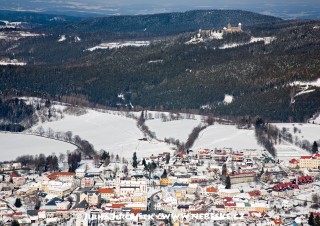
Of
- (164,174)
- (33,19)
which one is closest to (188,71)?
(164,174)

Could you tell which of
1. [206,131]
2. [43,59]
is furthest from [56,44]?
[206,131]

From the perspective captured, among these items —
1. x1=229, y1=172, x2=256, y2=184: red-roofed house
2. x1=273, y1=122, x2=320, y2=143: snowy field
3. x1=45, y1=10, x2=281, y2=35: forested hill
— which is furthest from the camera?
x1=45, y1=10, x2=281, y2=35: forested hill

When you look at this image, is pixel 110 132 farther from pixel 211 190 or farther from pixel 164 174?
pixel 211 190

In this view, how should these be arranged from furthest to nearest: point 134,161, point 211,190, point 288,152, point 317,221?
point 288,152 < point 134,161 < point 211,190 < point 317,221

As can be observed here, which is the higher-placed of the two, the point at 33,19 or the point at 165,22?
the point at 165,22

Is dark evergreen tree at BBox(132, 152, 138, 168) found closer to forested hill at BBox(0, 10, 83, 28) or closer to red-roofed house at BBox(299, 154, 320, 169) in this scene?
red-roofed house at BBox(299, 154, 320, 169)

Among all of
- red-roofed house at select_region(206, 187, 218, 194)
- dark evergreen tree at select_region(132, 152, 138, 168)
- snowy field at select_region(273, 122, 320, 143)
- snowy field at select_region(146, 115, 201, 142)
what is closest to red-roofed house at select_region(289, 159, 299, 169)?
snowy field at select_region(273, 122, 320, 143)

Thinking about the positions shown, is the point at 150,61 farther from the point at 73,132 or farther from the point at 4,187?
the point at 4,187
